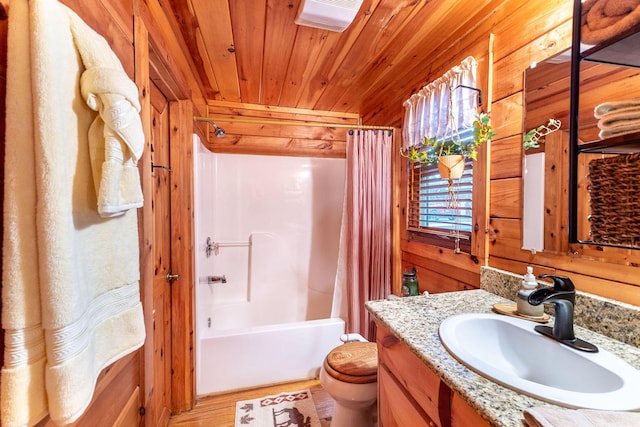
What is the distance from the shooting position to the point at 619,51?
777 mm

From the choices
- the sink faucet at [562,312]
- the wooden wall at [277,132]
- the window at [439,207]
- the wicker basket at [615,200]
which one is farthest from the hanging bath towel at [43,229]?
the wooden wall at [277,132]

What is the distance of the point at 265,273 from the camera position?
2586mm

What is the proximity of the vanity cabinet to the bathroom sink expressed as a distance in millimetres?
94

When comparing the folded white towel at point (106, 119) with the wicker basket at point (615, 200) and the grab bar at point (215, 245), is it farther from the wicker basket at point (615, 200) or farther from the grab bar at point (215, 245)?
the grab bar at point (215, 245)

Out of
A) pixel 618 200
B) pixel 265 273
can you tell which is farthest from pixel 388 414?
pixel 265 273

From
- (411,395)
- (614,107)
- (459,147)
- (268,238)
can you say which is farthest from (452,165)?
(268,238)

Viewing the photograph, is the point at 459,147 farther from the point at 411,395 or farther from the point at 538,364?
the point at 411,395

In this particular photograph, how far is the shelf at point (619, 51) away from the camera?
0.73 metres

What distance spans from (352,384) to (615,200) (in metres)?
1.20

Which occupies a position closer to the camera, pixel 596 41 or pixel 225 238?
pixel 596 41

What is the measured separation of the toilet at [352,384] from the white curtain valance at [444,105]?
4.22 feet

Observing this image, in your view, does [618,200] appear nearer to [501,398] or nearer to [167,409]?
[501,398]

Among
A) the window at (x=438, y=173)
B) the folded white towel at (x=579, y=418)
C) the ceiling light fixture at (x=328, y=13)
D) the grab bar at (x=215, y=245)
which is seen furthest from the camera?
the grab bar at (x=215, y=245)

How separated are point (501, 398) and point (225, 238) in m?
2.36
